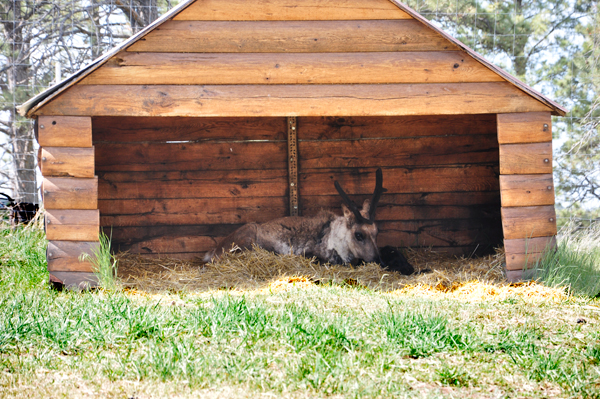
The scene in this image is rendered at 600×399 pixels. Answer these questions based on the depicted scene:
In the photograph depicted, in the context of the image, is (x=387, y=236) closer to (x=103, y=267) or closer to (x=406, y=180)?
(x=406, y=180)

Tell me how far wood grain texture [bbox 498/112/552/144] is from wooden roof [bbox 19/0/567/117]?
9 cm

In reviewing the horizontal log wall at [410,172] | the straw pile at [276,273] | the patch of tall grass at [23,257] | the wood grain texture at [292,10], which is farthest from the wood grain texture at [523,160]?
the patch of tall grass at [23,257]

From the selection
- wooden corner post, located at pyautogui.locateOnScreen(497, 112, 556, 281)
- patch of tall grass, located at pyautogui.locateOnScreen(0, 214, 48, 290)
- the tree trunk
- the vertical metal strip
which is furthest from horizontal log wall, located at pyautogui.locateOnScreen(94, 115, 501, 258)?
the tree trunk

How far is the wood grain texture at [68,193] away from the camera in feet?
16.2

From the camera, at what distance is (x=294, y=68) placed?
16.9 feet

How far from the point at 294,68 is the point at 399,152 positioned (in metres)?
2.67

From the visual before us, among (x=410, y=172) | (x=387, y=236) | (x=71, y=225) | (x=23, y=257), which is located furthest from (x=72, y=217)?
(x=410, y=172)

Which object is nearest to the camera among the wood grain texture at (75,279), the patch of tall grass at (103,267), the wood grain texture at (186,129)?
the patch of tall grass at (103,267)

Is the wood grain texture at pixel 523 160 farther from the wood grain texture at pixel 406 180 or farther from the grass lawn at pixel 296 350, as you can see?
the wood grain texture at pixel 406 180

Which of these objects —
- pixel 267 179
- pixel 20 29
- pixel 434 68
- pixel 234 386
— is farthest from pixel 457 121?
pixel 20 29

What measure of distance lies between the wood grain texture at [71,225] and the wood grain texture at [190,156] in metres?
2.12

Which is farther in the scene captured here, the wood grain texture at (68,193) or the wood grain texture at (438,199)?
the wood grain texture at (438,199)

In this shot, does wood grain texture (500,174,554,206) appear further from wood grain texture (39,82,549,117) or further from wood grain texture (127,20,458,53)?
wood grain texture (127,20,458,53)

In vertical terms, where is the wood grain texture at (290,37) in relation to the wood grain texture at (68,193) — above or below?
above
